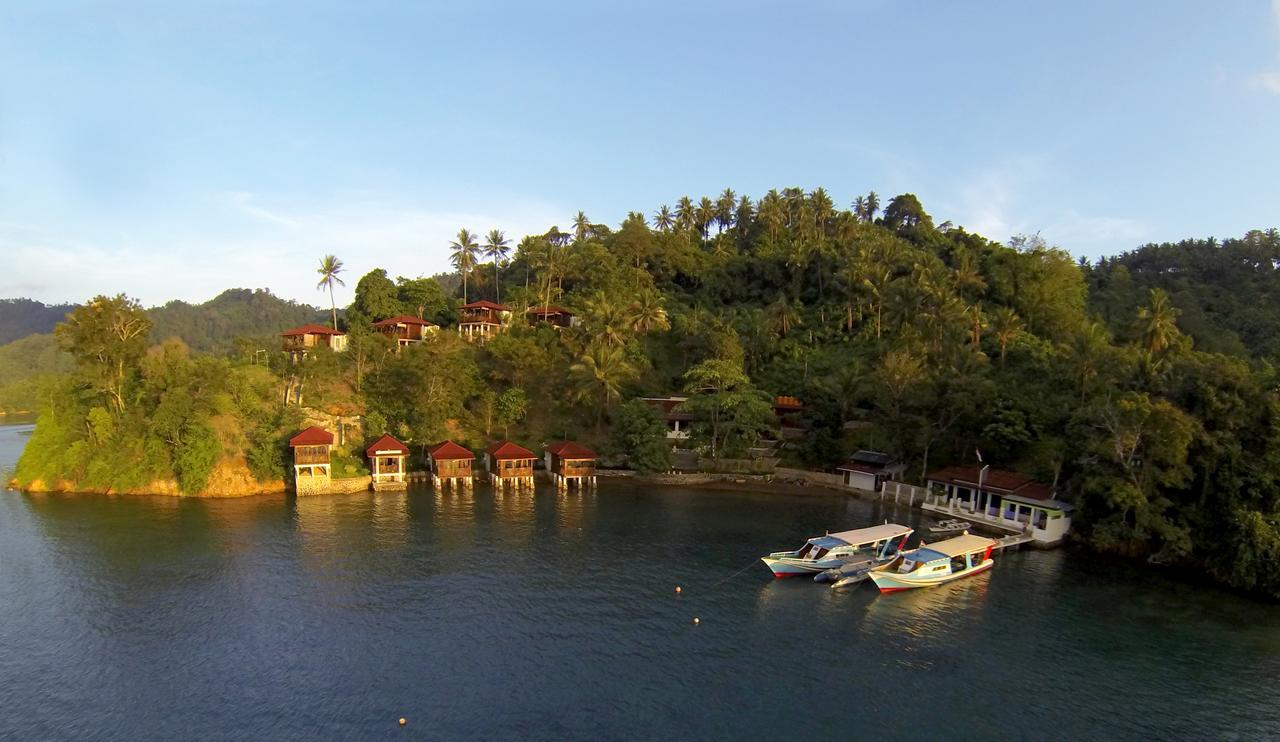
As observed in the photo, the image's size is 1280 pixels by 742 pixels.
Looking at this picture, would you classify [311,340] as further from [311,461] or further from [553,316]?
[553,316]

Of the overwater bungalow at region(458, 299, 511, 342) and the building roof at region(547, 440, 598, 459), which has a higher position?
the overwater bungalow at region(458, 299, 511, 342)

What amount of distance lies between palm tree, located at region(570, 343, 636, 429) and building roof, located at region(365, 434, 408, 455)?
68.7 feet

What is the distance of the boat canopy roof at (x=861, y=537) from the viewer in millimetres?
44031

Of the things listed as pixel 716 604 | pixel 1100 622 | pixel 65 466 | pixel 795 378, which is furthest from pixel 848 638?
pixel 65 466

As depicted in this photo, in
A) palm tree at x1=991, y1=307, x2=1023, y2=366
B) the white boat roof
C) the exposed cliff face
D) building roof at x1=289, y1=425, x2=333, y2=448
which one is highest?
palm tree at x1=991, y1=307, x2=1023, y2=366

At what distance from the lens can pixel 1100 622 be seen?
3594 centimetres

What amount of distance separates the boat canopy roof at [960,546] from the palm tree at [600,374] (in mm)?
39781

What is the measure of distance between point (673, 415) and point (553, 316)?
26.8 m

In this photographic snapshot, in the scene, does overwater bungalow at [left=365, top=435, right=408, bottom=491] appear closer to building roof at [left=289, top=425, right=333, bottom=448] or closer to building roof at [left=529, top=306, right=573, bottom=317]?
building roof at [left=289, top=425, right=333, bottom=448]

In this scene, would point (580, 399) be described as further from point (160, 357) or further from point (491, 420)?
point (160, 357)

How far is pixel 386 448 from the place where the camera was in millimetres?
63188

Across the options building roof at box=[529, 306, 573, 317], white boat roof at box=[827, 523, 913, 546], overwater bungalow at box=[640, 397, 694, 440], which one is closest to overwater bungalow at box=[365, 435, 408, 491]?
overwater bungalow at box=[640, 397, 694, 440]

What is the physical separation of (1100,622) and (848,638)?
1521cm

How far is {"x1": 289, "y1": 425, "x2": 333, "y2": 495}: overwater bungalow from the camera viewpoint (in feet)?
197
